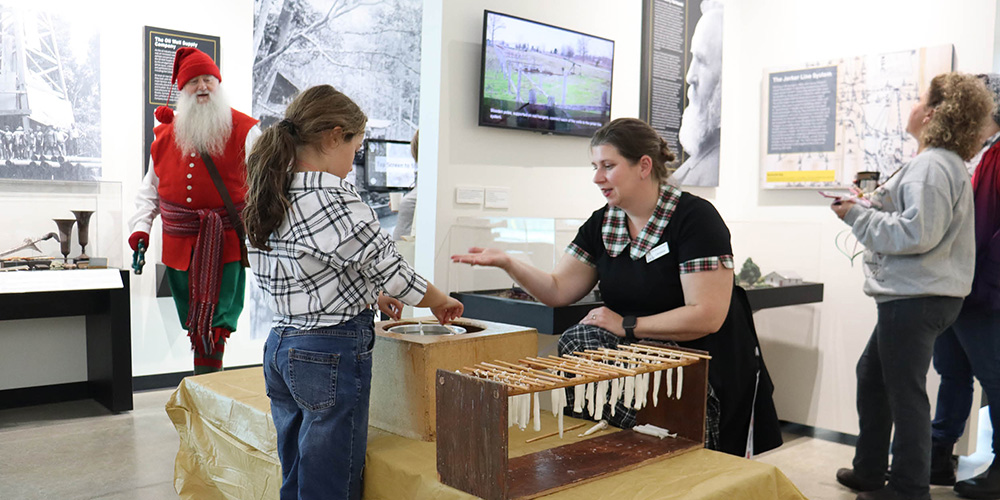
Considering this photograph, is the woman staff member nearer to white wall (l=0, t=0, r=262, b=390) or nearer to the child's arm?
the child's arm

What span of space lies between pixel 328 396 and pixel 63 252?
3368mm

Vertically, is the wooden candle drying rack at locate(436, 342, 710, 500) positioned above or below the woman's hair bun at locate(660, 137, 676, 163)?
below

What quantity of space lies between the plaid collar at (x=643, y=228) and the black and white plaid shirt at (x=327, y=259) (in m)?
0.70

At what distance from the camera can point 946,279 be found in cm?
284

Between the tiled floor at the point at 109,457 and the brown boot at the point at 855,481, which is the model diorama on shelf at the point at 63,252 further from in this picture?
the brown boot at the point at 855,481

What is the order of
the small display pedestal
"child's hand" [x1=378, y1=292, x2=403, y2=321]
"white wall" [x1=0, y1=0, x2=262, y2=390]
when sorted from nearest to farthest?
the small display pedestal, "child's hand" [x1=378, y1=292, x2=403, y2=321], "white wall" [x1=0, y1=0, x2=262, y2=390]

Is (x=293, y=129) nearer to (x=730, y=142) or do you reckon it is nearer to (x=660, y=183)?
(x=660, y=183)

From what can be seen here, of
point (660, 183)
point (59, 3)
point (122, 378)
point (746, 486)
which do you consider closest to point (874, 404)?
point (660, 183)

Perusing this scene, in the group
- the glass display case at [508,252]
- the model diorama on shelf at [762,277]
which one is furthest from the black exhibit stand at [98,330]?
the model diorama on shelf at [762,277]

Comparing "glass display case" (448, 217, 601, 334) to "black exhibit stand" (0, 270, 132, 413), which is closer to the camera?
"glass display case" (448, 217, 601, 334)

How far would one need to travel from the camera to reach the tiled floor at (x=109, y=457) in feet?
10.5

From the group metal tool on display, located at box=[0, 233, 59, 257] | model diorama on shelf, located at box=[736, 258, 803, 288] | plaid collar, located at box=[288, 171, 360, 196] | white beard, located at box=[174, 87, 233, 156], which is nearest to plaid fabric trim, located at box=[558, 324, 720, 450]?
plaid collar, located at box=[288, 171, 360, 196]

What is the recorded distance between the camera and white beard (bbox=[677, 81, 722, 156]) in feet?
14.6

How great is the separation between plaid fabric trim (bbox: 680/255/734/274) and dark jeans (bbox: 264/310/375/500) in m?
0.87
